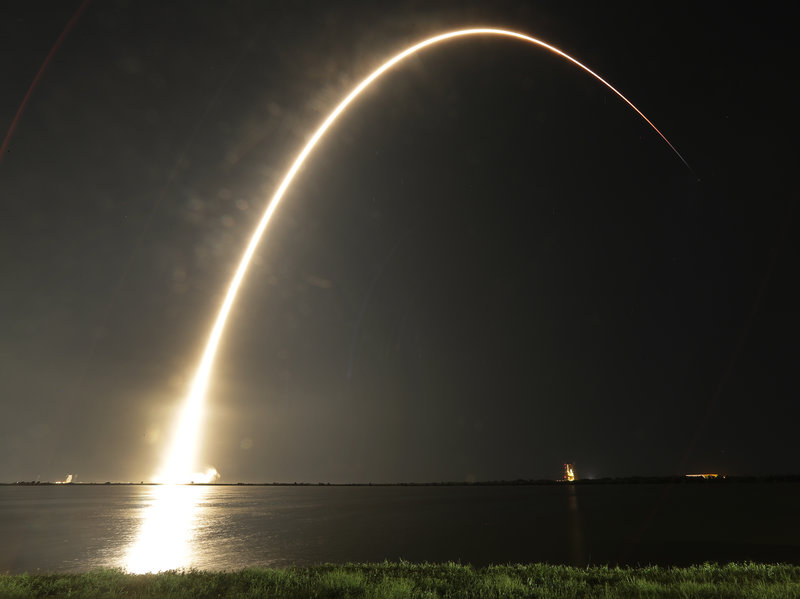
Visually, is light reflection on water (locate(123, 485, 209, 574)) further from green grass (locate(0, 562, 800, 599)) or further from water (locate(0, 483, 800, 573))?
green grass (locate(0, 562, 800, 599))

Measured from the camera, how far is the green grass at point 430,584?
15852 millimetres

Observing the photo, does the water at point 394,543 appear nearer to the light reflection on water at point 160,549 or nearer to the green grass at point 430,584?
the light reflection on water at point 160,549

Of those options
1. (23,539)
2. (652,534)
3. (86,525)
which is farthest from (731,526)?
(86,525)

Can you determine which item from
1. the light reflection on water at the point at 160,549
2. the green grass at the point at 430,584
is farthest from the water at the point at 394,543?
the green grass at the point at 430,584

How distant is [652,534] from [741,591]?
38248 mm

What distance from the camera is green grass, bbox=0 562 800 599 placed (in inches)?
624

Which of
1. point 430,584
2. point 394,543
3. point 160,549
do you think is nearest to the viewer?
point 430,584

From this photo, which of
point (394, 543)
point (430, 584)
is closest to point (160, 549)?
point (394, 543)

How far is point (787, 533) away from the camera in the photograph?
45.9 m

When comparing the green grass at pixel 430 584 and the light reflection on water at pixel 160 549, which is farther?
the light reflection on water at pixel 160 549

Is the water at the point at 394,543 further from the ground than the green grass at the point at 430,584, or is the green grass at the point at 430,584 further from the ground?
the green grass at the point at 430,584

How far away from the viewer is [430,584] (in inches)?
704

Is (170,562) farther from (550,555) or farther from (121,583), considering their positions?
(550,555)

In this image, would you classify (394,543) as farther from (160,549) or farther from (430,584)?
(430,584)
